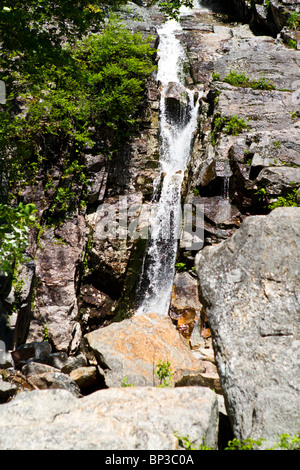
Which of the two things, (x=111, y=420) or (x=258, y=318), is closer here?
(x=111, y=420)

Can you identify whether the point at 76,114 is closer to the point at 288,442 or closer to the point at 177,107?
the point at 177,107

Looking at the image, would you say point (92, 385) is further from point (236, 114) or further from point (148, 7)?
point (148, 7)

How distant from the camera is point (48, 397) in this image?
3746 millimetres

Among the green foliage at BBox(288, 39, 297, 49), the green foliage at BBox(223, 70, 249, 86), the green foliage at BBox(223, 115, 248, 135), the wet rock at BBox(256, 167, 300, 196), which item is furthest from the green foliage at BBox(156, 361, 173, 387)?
the green foliage at BBox(288, 39, 297, 49)

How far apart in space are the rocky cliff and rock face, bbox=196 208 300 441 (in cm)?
1

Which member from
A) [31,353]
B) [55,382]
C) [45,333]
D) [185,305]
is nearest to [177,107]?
[185,305]

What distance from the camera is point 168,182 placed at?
47.6 ft

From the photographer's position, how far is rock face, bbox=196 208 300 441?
3.60 m

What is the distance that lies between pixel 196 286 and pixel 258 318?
7218mm

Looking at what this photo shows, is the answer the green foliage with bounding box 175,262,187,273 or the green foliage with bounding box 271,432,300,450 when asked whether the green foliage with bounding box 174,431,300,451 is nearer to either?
the green foliage with bounding box 271,432,300,450

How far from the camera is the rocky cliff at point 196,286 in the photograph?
359 cm

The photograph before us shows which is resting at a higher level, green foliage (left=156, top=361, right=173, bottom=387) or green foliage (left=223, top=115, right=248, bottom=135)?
green foliage (left=223, top=115, right=248, bottom=135)

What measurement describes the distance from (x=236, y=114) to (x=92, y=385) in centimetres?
1130

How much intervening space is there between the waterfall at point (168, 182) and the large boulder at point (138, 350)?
4338 millimetres
